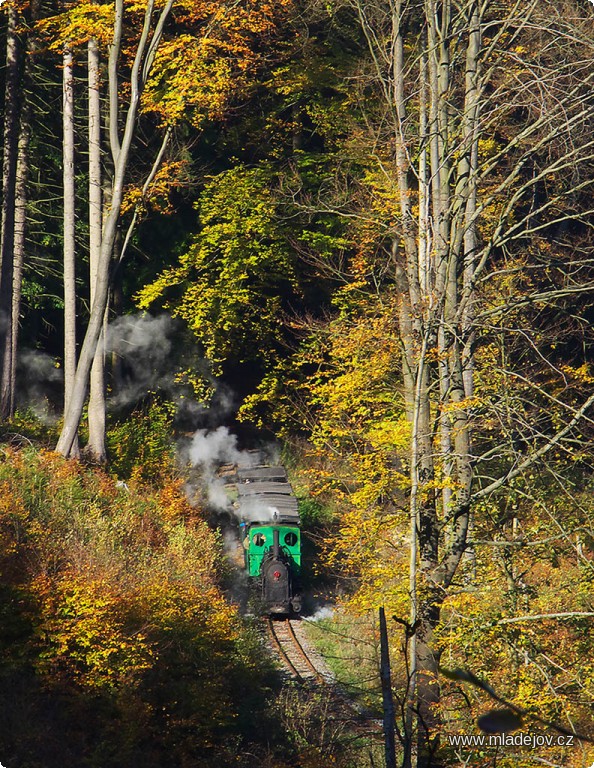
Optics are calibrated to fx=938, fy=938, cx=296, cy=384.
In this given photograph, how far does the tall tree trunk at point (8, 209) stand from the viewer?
77.8ft

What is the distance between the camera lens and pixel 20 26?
23.2 m

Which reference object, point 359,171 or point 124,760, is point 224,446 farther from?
point 124,760

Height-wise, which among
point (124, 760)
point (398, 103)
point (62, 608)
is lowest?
point (124, 760)

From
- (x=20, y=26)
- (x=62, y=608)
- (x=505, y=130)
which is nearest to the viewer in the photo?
(x=62, y=608)

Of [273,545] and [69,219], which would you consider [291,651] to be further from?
[69,219]

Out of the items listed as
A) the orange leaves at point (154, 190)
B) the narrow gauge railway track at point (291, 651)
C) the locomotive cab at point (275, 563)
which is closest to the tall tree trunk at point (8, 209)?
the orange leaves at point (154, 190)

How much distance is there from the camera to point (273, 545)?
75.0 ft

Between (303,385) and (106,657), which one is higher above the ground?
(303,385)

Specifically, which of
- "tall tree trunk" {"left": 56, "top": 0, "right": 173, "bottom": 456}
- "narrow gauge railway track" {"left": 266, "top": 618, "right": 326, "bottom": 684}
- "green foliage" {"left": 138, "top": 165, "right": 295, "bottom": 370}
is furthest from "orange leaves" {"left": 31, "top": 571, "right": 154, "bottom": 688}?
"green foliage" {"left": 138, "top": 165, "right": 295, "bottom": 370}

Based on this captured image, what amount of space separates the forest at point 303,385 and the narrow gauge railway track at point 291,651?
21.5 inches

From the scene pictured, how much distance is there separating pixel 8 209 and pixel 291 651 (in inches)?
522

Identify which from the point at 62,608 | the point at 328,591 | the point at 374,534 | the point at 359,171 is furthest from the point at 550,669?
the point at 359,171

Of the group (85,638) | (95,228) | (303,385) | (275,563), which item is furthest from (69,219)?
(85,638)

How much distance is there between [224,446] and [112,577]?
47.4 feet
